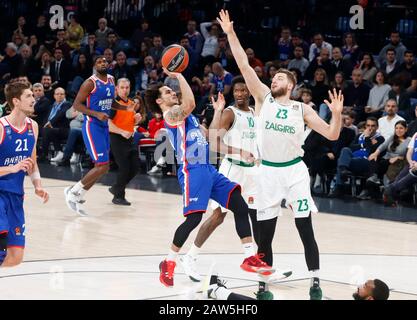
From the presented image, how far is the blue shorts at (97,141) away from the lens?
12.3 m

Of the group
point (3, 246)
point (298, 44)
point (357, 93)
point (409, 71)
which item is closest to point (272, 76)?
point (357, 93)

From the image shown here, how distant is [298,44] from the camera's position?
17578mm

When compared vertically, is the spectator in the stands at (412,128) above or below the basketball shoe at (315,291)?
above

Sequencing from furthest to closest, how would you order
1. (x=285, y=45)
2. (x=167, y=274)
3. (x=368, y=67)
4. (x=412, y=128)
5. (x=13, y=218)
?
A: (x=285, y=45), (x=368, y=67), (x=412, y=128), (x=167, y=274), (x=13, y=218)

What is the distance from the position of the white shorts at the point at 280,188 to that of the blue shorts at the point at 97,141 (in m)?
4.65

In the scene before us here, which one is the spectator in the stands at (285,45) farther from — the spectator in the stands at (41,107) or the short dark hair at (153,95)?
the short dark hair at (153,95)

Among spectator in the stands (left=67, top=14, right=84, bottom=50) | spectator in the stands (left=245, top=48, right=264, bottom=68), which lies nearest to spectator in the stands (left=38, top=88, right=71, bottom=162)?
spectator in the stands (left=245, top=48, right=264, bottom=68)

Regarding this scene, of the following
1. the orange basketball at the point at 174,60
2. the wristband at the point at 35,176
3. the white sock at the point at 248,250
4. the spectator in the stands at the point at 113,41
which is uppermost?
the orange basketball at the point at 174,60

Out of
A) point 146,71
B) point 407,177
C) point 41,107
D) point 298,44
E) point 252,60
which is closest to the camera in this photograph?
point 407,177

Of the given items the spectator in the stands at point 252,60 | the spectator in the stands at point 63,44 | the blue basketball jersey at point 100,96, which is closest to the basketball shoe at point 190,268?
the blue basketball jersey at point 100,96

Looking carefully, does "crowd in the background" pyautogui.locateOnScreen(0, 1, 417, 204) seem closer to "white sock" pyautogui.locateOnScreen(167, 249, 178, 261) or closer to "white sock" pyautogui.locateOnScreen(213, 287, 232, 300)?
"white sock" pyautogui.locateOnScreen(167, 249, 178, 261)

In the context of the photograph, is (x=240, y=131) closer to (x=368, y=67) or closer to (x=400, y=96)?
(x=400, y=96)

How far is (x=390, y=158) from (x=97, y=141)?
4.19 metres
